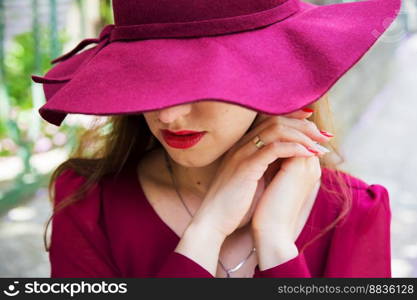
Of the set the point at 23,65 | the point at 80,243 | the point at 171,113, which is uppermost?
the point at 171,113

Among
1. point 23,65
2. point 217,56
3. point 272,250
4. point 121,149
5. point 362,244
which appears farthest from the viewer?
point 23,65

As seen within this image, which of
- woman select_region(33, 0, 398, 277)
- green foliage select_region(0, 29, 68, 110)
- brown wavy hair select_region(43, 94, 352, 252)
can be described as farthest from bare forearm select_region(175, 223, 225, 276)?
green foliage select_region(0, 29, 68, 110)

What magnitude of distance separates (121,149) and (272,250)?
1.99ft

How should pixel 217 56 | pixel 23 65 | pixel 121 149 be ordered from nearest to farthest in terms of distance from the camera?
pixel 217 56
pixel 121 149
pixel 23 65

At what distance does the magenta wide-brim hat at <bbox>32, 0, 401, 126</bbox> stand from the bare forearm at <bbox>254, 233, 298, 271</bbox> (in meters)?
0.53

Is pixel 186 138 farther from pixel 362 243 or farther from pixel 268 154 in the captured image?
pixel 362 243

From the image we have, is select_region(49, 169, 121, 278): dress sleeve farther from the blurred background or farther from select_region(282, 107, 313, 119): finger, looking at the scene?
the blurred background

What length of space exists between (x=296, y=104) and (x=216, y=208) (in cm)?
55

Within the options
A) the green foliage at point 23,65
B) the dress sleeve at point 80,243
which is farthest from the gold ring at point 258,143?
the green foliage at point 23,65

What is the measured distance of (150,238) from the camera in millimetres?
1760

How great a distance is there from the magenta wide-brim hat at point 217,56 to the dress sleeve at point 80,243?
443 millimetres

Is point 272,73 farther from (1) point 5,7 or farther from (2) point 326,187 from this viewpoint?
(1) point 5,7

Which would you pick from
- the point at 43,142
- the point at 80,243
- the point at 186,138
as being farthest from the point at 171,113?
the point at 43,142

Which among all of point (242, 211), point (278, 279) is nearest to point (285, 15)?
point (242, 211)
